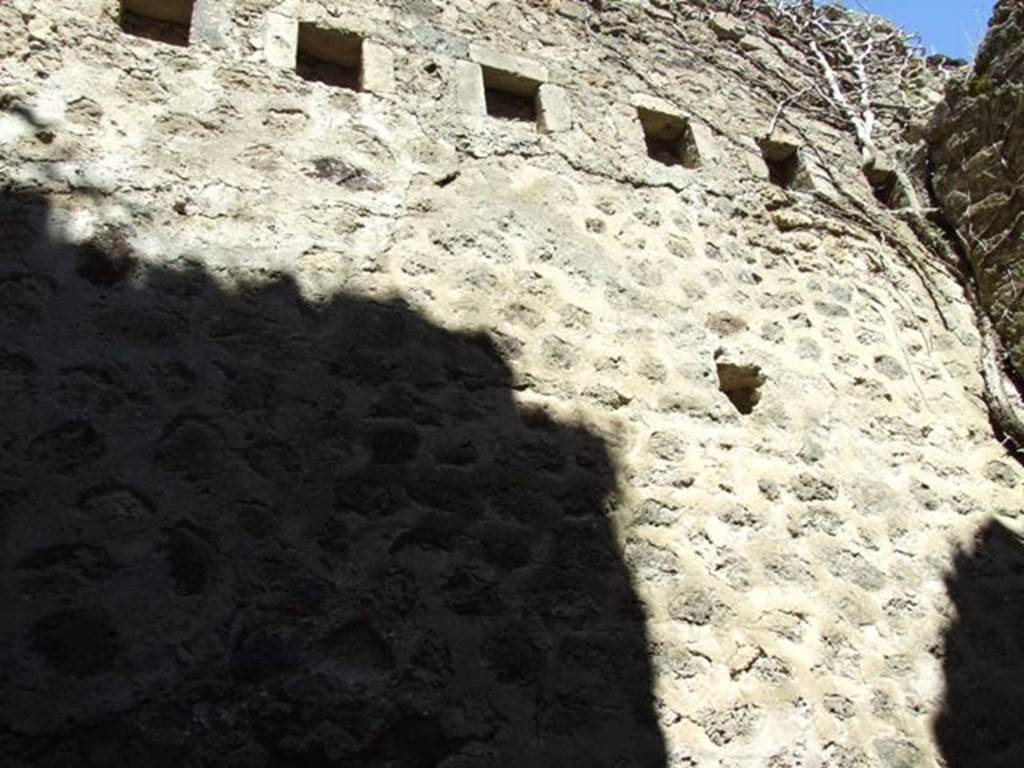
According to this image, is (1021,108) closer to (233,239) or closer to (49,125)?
(233,239)

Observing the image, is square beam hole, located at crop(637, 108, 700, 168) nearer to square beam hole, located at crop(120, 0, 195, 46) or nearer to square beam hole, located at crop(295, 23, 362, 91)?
square beam hole, located at crop(295, 23, 362, 91)

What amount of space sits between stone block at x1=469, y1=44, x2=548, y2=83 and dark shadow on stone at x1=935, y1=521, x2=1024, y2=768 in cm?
223

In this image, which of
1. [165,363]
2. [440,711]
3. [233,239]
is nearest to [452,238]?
[233,239]

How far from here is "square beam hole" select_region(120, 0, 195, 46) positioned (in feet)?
9.78

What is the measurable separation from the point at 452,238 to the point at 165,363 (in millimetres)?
974

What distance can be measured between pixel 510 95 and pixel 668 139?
71 cm

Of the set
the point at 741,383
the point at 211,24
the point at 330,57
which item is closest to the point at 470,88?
the point at 330,57

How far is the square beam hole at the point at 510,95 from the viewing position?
3.48 metres

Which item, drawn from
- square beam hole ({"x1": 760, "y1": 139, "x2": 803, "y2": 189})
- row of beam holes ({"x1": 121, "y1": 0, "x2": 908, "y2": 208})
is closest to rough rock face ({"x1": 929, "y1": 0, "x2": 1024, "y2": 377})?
row of beam holes ({"x1": 121, "y1": 0, "x2": 908, "y2": 208})

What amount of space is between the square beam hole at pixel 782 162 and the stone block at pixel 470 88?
4.44 ft

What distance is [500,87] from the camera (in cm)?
352

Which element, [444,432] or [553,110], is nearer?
[444,432]

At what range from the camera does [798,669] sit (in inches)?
101

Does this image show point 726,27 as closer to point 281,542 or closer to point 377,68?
point 377,68
